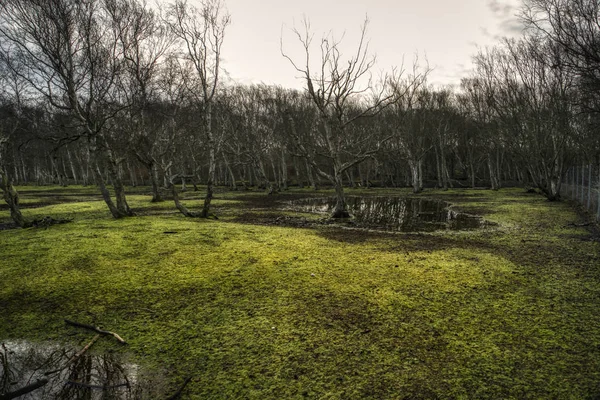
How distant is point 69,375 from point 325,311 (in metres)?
3.40

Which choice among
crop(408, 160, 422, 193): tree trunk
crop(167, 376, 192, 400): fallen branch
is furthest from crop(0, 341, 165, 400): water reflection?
crop(408, 160, 422, 193): tree trunk

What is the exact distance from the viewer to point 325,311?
17.5 feet

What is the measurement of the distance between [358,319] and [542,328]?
2.52m

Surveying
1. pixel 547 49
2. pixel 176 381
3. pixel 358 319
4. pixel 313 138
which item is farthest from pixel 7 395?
pixel 313 138

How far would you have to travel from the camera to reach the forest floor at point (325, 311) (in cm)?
358

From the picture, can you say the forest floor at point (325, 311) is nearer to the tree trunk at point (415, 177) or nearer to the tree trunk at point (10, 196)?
the tree trunk at point (10, 196)

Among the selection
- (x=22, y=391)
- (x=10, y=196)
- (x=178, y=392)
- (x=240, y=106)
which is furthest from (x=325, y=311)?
(x=240, y=106)

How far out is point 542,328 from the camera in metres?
4.60

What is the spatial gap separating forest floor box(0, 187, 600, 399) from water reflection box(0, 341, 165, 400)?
0.22 meters

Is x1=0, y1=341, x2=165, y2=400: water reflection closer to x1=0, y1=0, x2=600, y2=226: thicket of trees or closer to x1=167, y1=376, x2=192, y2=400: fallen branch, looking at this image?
x1=167, y1=376, x2=192, y2=400: fallen branch

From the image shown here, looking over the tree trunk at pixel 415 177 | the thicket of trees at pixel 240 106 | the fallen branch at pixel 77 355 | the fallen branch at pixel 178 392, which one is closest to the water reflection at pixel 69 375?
the fallen branch at pixel 77 355

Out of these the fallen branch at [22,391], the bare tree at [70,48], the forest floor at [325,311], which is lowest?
the forest floor at [325,311]

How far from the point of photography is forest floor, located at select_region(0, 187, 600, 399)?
358 centimetres

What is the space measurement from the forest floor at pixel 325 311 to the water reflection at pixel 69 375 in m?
0.22
